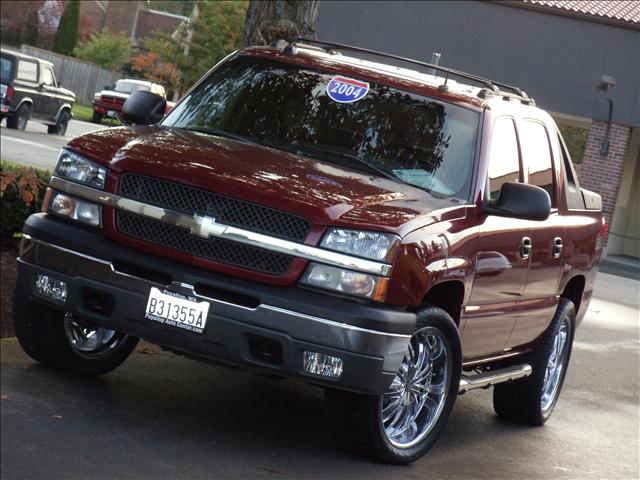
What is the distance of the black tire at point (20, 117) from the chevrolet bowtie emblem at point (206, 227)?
2611 centimetres

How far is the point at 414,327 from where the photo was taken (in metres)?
6.46

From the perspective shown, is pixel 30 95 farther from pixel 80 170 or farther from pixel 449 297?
pixel 449 297

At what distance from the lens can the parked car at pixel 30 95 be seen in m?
31.1

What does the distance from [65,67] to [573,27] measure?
3112 cm

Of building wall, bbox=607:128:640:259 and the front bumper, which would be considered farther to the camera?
building wall, bbox=607:128:640:259

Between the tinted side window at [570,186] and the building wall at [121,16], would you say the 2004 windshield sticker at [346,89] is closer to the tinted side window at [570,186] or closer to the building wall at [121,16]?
the tinted side window at [570,186]

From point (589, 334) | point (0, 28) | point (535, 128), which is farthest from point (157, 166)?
point (0, 28)

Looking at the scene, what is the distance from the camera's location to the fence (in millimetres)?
57906

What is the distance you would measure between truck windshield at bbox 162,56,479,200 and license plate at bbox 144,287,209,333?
1.31 metres

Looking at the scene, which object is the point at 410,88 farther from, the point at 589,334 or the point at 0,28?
the point at 0,28

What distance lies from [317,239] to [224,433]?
1153 millimetres

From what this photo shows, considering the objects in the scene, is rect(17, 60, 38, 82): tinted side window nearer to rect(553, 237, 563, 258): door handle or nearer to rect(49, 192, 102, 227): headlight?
rect(553, 237, 563, 258): door handle

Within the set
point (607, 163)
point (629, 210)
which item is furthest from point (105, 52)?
point (607, 163)

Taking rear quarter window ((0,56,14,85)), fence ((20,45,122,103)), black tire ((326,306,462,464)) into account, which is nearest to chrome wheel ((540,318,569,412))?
black tire ((326,306,462,464))
